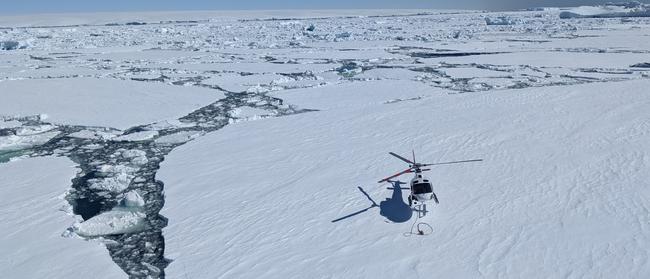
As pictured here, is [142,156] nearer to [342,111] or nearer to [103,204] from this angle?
[103,204]

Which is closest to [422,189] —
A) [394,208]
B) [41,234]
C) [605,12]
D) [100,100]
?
[394,208]

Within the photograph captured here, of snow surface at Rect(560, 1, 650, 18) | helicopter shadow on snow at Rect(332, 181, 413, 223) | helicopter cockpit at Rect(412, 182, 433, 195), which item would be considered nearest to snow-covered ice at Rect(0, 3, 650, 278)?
helicopter shadow on snow at Rect(332, 181, 413, 223)

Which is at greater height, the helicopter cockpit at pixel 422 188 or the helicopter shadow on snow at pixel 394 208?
the helicopter cockpit at pixel 422 188

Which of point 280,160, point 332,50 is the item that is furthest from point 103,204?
point 332,50

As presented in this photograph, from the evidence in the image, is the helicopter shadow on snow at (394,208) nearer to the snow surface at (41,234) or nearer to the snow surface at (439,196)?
the snow surface at (439,196)

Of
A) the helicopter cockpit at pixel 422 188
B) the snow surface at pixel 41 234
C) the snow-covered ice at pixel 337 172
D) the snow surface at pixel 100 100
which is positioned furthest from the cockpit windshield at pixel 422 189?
the snow surface at pixel 100 100
